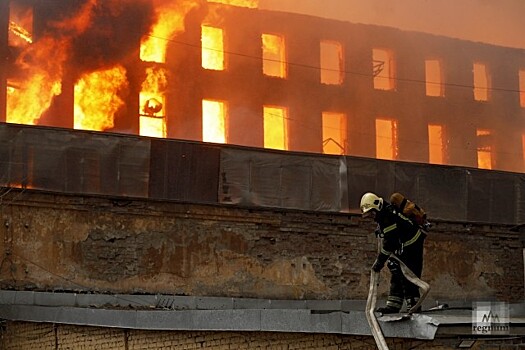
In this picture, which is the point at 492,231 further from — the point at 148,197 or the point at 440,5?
the point at 440,5

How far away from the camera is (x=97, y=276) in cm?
1834

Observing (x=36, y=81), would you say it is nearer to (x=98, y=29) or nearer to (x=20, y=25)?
(x=20, y=25)

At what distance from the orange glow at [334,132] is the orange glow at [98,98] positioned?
809 cm

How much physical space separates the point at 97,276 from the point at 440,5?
865 inches

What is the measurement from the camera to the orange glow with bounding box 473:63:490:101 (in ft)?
118

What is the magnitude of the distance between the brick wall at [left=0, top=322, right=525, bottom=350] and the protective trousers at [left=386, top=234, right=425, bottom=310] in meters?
0.35

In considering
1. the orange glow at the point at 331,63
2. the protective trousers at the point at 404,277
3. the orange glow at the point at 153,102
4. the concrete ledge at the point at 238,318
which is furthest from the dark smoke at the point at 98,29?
the protective trousers at the point at 404,277

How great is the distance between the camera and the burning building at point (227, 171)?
54.0 ft

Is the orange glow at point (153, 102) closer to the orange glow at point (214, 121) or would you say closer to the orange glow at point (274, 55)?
the orange glow at point (214, 121)

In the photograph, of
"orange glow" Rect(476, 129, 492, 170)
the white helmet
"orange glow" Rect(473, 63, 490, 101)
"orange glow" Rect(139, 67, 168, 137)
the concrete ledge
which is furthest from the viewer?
"orange glow" Rect(473, 63, 490, 101)

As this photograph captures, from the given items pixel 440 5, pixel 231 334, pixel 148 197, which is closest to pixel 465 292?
pixel 148 197

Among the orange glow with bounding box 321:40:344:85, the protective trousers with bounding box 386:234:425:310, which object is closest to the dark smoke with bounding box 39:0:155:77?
the orange glow with bounding box 321:40:344:85

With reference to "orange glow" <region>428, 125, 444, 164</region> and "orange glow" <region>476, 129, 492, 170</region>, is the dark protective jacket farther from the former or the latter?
"orange glow" <region>476, 129, 492, 170</region>

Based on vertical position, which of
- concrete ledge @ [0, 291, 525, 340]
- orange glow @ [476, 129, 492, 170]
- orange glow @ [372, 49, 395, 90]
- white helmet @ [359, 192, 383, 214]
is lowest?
concrete ledge @ [0, 291, 525, 340]
